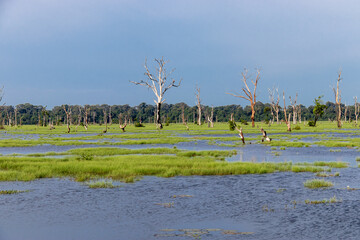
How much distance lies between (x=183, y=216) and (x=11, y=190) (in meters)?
7.94

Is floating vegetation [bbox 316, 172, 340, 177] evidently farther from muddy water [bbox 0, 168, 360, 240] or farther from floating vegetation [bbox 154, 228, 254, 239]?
floating vegetation [bbox 154, 228, 254, 239]

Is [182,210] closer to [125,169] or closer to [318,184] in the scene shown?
[318,184]

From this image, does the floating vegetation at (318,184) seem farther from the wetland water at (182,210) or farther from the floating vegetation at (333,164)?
the floating vegetation at (333,164)

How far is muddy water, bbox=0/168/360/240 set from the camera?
1077cm

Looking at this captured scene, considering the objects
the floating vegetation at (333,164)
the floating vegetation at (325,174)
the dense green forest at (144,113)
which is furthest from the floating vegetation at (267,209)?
the dense green forest at (144,113)

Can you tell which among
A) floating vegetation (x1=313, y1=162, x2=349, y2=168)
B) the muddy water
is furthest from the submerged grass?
the muddy water

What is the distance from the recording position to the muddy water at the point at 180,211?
10766mm

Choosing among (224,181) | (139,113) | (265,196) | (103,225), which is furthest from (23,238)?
(139,113)

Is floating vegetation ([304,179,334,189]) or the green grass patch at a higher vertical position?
floating vegetation ([304,179,334,189])

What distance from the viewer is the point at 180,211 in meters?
13.0

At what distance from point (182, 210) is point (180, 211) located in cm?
15

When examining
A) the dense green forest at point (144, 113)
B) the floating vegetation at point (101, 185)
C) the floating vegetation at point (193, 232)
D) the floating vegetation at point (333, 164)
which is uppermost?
the dense green forest at point (144, 113)

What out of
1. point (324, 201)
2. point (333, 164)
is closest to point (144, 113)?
point (333, 164)

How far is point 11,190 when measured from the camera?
53.5 ft
